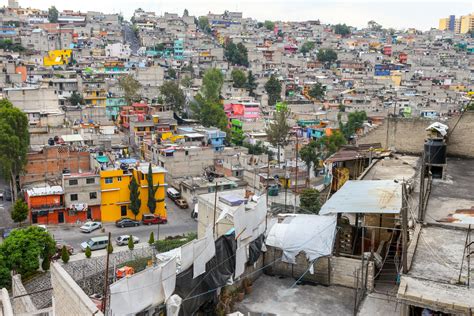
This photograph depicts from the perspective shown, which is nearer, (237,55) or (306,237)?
(306,237)

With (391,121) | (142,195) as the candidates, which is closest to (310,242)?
(391,121)

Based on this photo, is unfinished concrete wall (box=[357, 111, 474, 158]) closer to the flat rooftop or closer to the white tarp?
the white tarp

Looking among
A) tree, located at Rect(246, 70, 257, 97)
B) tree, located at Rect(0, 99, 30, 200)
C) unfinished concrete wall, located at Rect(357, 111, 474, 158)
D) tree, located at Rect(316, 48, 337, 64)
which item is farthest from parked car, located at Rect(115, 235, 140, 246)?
tree, located at Rect(316, 48, 337, 64)

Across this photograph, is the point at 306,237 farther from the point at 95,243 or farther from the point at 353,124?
the point at 353,124

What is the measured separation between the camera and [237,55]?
60.8 metres

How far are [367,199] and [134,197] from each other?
584 inches

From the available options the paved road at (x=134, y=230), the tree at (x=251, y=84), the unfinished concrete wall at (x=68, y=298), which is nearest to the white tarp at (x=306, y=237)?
the unfinished concrete wall at (x=68, y=298)

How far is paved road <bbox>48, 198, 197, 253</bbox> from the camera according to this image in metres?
19.6

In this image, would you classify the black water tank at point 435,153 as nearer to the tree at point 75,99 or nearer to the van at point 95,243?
the van at point 95,243

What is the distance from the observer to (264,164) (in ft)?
87.4

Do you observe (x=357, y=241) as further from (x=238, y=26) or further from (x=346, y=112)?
(x=238, y=26)

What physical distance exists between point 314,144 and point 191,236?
1119 centimetres

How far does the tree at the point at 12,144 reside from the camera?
21.6 meters

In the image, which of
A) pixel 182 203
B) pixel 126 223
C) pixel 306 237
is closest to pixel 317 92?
pixel 182 203
